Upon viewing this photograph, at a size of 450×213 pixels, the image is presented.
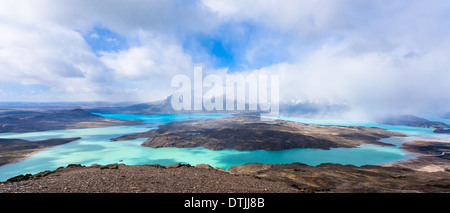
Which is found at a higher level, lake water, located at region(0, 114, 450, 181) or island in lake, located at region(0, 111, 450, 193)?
island in lake, located at region(0, 111, 450, 193)

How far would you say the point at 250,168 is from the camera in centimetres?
3316

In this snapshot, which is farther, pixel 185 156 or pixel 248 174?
pixel 185 156

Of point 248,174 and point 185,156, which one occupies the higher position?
point 248,174

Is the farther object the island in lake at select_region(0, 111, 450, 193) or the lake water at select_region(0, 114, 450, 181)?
the lake water at select_region(0, 114, 450, 181)

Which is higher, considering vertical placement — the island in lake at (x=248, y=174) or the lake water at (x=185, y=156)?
the island in lake at (x=248, y=174)

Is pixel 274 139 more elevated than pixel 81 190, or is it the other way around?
pixel 81 190

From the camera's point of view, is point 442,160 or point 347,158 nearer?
point 442,160

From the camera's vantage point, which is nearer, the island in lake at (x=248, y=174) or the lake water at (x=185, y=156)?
the island in lake at (x=248, y=174)
